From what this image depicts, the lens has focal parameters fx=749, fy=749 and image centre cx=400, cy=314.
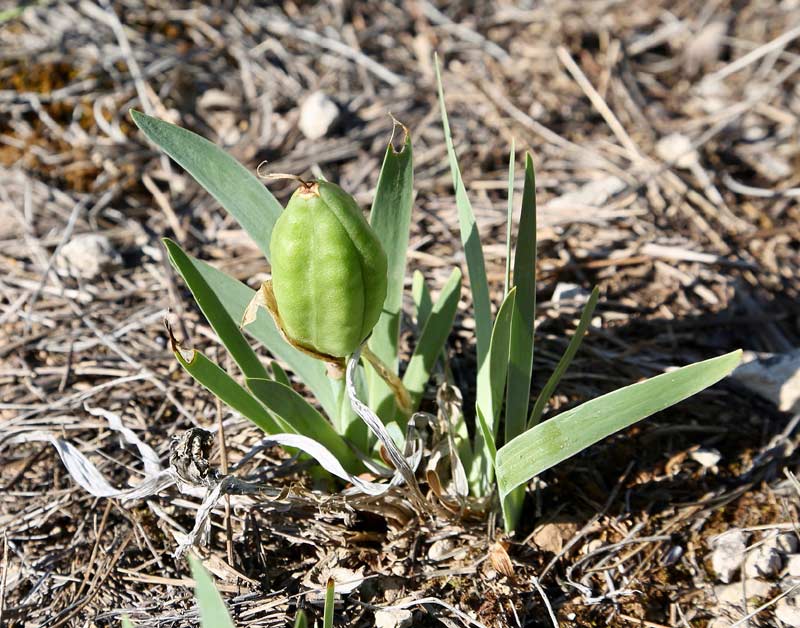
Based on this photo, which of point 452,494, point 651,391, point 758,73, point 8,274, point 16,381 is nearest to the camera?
point 651,391

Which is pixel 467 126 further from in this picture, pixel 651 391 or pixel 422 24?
pixel 651 391

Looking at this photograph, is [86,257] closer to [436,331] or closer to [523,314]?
[436,331]

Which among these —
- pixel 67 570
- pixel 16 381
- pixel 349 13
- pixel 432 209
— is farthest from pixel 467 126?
pixel 67 570

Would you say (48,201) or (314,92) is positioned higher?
(314,92)

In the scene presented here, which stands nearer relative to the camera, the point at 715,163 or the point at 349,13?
the point at 715,163

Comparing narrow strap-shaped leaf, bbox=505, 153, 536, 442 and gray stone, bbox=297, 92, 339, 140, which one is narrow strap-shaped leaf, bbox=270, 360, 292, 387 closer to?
narrow strap-shaped leaf, bbox=505, 153, 536, 442

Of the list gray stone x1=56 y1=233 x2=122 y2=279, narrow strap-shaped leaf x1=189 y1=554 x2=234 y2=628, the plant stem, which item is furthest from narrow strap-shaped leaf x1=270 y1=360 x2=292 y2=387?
gray stone x1=56 y1=233 x2=122 y2=279

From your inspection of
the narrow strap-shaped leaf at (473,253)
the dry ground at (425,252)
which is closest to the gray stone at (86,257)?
the dry ground at (425,252)

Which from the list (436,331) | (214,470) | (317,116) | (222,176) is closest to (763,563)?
(436,331)
